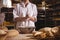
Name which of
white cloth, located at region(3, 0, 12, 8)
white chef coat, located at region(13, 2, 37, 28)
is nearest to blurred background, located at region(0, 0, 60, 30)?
white cloth, located at region(3, 0, 12, 8)

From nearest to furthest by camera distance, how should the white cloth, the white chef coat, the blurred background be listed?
1. the white chef coat
2. the blurred background
3. the white cloth

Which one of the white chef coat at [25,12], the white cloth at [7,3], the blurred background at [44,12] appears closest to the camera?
the white chef coat at [25,12]

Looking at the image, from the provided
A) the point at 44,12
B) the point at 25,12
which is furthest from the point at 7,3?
the point at 25,12

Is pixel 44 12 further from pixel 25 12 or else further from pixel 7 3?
pixel 25 12

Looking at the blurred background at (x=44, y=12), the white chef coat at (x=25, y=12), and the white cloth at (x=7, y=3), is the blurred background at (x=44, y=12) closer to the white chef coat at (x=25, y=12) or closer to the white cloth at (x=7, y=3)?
the white cloth at (x=7, y=3)

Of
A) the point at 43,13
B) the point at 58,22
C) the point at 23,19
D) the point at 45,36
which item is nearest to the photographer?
the point at 45,36

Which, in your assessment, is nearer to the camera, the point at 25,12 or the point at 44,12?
the point at 25,12

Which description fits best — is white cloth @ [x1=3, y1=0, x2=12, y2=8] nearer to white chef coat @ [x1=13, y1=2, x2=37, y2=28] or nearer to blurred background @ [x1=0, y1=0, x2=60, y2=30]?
blurred background @ [x1=0, y1=0, x2=60, y2=30]

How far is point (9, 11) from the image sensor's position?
4.11 meters

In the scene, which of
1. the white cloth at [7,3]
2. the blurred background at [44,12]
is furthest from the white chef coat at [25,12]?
the white cloth at [7,3]

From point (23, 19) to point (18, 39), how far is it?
0.89 meters

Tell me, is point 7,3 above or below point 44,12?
above

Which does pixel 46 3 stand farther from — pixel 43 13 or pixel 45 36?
pixel 45 36

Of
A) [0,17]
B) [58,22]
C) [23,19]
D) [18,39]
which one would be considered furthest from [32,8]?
[58,22]
